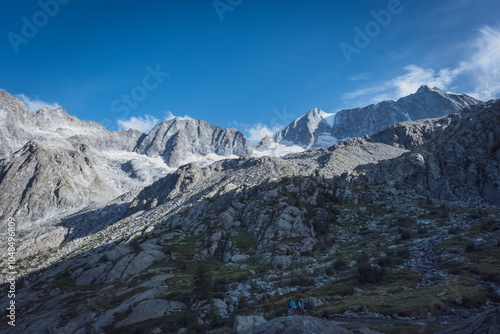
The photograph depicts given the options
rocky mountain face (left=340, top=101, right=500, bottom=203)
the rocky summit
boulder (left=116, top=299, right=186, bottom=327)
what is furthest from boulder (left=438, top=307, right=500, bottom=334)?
rocky mountain face (left=340, top=101, right=500, bottom=203)

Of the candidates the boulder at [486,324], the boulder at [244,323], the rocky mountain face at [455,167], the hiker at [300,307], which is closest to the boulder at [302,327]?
the boulder at [486,324]

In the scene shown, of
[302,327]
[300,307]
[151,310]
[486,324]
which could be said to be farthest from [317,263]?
[486,324]

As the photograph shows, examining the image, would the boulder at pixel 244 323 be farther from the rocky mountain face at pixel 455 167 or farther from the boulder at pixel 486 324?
the rocky mountain face at pixel 455 167

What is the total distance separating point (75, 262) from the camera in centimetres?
7425

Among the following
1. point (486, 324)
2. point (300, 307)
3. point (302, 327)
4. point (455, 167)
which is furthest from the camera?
point (455, 167)

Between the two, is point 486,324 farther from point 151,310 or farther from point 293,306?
point 151,310

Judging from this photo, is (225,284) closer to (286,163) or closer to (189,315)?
(189,315)

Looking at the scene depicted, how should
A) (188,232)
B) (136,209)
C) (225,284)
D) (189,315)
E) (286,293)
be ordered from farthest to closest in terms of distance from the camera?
(136,209) < (188,232) < (225,284) < (286,293) < (189,315)

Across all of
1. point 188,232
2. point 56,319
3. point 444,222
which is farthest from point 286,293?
point 188,232

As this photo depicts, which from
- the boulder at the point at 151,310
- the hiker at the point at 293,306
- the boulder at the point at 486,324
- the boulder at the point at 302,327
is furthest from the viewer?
the boulder at the point at 151,310

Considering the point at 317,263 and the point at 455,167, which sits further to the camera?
the point at 455,167

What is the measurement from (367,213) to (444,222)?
67.1 ft

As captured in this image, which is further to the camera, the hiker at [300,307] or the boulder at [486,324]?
the hiker at [300,307]

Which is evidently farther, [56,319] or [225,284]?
[225,284]
